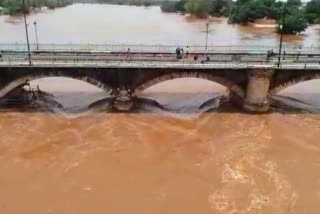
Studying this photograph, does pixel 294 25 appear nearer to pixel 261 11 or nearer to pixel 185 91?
pixel 261 11

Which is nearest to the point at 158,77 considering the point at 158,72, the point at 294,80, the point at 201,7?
the point at 158,72

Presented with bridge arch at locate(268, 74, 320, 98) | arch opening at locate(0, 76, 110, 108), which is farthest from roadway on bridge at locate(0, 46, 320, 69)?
arch opening at locate(0, 76, 110, 108)

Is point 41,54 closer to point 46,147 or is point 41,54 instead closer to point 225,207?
point 46,147

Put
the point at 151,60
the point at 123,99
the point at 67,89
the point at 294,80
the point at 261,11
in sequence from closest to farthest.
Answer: the point at 294,80 < the point at 123,99 < the point at 151,60 < the point at 67,89 < the point at 261,11

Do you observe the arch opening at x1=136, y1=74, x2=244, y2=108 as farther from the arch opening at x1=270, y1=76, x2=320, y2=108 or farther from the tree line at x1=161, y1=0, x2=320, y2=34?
the tree line at x1=161, y1=0, x2=320, y2=34

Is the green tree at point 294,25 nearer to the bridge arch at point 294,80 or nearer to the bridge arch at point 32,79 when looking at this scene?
the bridge arch at point 294,80

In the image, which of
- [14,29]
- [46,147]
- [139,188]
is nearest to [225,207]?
[139,188]
